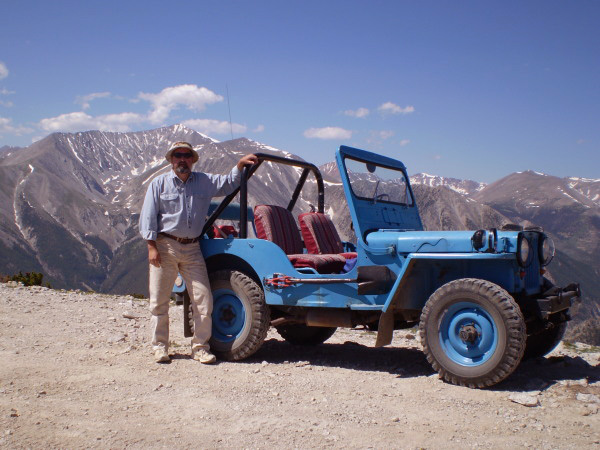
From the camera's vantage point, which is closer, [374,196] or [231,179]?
[231,179]

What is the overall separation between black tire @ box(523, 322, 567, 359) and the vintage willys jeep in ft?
0.04

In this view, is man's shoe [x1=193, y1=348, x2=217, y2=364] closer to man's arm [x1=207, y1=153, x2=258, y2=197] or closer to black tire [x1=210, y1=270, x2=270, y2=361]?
black tire [x1=210, y1=270, x2=270, y2=361]

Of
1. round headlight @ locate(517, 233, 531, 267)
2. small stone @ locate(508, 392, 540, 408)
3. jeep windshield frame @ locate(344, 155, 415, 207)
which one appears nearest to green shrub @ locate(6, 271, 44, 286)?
jeep windshield frame @ locate(344, 155, 415, 207)

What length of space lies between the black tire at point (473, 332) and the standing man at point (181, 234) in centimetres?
231

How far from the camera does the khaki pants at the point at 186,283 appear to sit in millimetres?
6074

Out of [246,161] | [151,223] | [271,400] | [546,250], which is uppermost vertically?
[246,161]

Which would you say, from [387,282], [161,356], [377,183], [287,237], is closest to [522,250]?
[387,282]

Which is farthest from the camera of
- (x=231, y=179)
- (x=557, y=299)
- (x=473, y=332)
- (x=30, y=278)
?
(x=30, y=278)

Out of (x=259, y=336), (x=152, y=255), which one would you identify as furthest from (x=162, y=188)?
(x=259, y=336)

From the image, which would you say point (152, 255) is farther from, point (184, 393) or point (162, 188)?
point (184, 393)

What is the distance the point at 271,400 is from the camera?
4586 mm

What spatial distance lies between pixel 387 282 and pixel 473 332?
952mm

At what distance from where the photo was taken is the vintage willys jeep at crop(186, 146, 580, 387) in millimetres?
4902

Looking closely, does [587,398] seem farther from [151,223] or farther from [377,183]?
[151,223]
